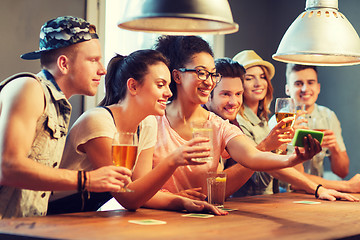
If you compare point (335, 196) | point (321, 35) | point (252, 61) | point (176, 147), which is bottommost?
point (335, 196)

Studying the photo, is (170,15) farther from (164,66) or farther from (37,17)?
(37,17)

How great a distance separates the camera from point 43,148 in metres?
2.10

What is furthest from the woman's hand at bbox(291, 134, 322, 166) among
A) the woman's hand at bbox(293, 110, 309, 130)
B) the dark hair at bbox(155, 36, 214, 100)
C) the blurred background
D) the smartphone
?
the blurred background

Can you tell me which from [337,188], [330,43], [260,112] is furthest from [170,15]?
[260,112]

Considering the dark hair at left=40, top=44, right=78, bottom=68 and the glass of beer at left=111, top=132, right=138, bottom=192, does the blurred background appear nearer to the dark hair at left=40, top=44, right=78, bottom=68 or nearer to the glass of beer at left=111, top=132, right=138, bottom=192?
the dark hair at left=40, top=44, right=78, bottom=68

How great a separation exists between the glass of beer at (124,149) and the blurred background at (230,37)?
2.39 meters

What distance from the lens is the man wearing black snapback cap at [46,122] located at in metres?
1.87

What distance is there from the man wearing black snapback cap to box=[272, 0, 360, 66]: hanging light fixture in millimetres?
1055

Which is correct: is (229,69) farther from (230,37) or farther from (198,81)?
(230,37)

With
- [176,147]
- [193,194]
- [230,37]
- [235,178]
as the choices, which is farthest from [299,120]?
[230,37]

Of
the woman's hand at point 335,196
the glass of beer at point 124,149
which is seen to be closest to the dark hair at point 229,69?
the woman's hand at point 335,196

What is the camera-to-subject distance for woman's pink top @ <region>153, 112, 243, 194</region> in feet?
9.11

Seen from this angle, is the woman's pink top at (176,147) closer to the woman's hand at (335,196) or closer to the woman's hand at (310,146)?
the woman's hand at (335,196)

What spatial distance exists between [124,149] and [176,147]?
891 millimetres
